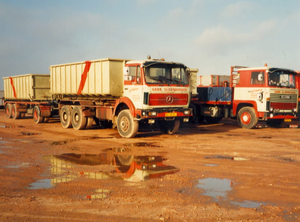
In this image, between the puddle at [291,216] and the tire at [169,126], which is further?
the tire at [169,126]

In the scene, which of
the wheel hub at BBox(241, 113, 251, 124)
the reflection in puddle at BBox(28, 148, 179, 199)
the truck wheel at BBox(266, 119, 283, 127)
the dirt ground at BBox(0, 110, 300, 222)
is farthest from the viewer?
the truck wheel at BBox(266, 119, 283, 127)

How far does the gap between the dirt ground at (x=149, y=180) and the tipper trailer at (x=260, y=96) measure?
379 centimetres

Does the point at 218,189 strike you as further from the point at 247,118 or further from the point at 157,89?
the point at 247,118

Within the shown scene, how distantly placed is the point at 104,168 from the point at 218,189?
9.74 ft

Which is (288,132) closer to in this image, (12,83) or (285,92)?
(285,92)

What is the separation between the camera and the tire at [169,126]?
15.1 meters

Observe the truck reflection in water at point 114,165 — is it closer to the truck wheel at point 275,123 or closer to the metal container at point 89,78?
the metal container at point 89,78

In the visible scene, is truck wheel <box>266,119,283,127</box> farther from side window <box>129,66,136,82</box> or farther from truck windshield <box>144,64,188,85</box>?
side window <box>129,66,136,82</box>

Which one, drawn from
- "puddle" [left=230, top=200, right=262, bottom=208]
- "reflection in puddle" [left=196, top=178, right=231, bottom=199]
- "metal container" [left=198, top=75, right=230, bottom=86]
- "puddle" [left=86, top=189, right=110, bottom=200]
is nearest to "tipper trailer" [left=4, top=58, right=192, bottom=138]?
"reflection in puddle" [left=196, top=178, right=231, bottom=199]

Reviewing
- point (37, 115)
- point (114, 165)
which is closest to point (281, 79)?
point (114, 165)

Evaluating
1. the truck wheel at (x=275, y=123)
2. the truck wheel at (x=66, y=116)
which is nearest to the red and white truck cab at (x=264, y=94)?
the truck wheel at (x=275, y=123)

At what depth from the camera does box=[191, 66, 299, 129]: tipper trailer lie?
16.4 m

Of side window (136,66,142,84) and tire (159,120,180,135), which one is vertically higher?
side window (136,66,142,84)

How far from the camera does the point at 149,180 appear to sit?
7.43 m
